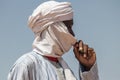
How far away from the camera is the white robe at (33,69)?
2402mm

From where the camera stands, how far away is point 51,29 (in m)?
2.66

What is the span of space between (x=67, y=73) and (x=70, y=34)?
0.98 feet

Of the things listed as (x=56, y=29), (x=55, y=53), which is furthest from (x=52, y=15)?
(x=55, y=53)

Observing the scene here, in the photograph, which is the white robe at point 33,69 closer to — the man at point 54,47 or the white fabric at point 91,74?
the man at point 54,47

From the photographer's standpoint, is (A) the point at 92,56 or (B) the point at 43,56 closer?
(B) the point at 43,56

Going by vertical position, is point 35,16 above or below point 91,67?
above

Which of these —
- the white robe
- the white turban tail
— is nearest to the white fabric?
the white robe

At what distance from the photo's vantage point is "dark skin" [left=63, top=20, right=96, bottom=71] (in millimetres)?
2751

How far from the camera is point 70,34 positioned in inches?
107

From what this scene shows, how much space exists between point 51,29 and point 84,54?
34 cm

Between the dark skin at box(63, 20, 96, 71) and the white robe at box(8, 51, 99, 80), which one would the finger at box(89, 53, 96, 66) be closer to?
the dark skin at box(63, 20, 96, 71)

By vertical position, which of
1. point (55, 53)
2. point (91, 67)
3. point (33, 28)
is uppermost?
point (33, 28)

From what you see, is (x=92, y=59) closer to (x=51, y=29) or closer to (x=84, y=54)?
(x=84, y=54)

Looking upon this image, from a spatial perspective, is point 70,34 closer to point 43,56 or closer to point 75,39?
point 75,39
